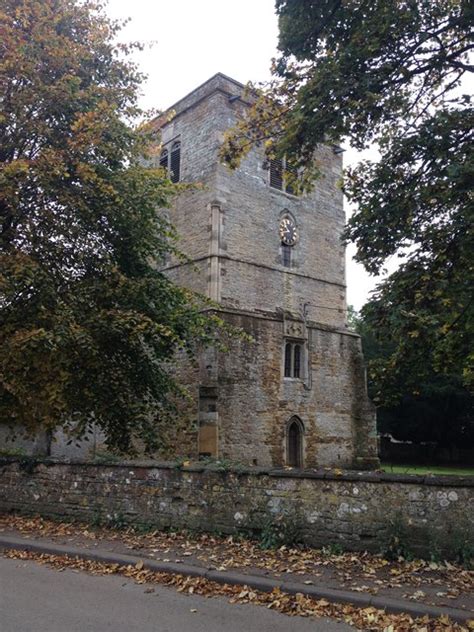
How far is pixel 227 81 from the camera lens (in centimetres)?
2294

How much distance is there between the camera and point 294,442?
22.0 meters

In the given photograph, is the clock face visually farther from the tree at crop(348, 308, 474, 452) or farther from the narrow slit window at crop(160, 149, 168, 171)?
the tree at crop(348, 308, 474, 452)

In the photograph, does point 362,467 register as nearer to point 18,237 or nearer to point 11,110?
point 18,237

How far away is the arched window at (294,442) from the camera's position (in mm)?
21562

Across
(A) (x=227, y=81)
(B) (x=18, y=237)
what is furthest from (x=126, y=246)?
(A) (x=227, y=81)

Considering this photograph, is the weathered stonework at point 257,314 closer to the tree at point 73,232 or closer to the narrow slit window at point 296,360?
the narrow slit window at point 296,360

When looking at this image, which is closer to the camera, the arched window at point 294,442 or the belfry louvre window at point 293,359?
the arched window at point 294,442

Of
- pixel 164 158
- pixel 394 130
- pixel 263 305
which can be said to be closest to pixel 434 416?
pixel 263 305

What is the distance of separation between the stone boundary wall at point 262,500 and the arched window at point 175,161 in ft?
55.2

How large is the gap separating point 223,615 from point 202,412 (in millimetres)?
13511

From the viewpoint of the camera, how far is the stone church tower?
19703 millimetres

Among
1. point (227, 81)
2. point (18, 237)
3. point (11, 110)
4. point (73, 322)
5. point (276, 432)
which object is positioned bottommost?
point (276, 432)

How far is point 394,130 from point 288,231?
48.7 ft

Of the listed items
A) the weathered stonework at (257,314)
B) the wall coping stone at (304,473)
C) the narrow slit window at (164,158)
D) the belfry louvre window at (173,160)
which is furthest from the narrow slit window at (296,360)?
the wall coping stone at (304,473)
